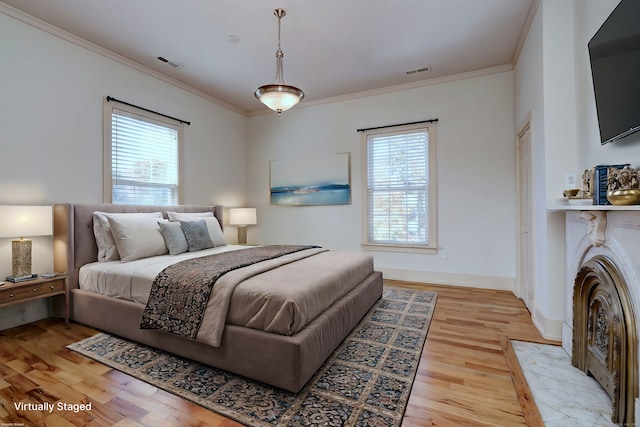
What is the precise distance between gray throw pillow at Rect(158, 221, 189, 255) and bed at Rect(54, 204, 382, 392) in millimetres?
166

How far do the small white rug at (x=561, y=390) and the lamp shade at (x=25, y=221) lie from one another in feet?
12.8

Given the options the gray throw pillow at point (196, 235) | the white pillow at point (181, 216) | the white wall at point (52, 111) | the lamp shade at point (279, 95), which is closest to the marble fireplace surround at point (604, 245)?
the lamp shade at point (279, 95)

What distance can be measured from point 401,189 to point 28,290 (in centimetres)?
434

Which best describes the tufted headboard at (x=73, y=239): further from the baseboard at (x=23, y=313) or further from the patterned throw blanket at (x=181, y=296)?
the patterned throw blanket at (x=181, y=296)

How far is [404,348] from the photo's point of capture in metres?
2.32

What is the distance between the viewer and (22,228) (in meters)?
2.52

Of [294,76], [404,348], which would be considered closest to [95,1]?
[294,76]

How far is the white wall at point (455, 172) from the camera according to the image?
3930 millimetres

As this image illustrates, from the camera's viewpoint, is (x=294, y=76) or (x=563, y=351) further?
(x=294, y=76)

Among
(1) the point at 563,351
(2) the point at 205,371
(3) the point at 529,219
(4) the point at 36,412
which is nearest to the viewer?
(4) the point at 36,412

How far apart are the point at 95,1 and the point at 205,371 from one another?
10.7 feet

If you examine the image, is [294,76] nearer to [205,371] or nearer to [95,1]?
[95,1]

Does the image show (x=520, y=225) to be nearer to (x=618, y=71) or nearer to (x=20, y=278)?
(x=618, y=71)

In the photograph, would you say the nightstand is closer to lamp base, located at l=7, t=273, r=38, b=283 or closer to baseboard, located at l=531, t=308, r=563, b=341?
lamp base, located at l=7, t=273, r=38, b=283
